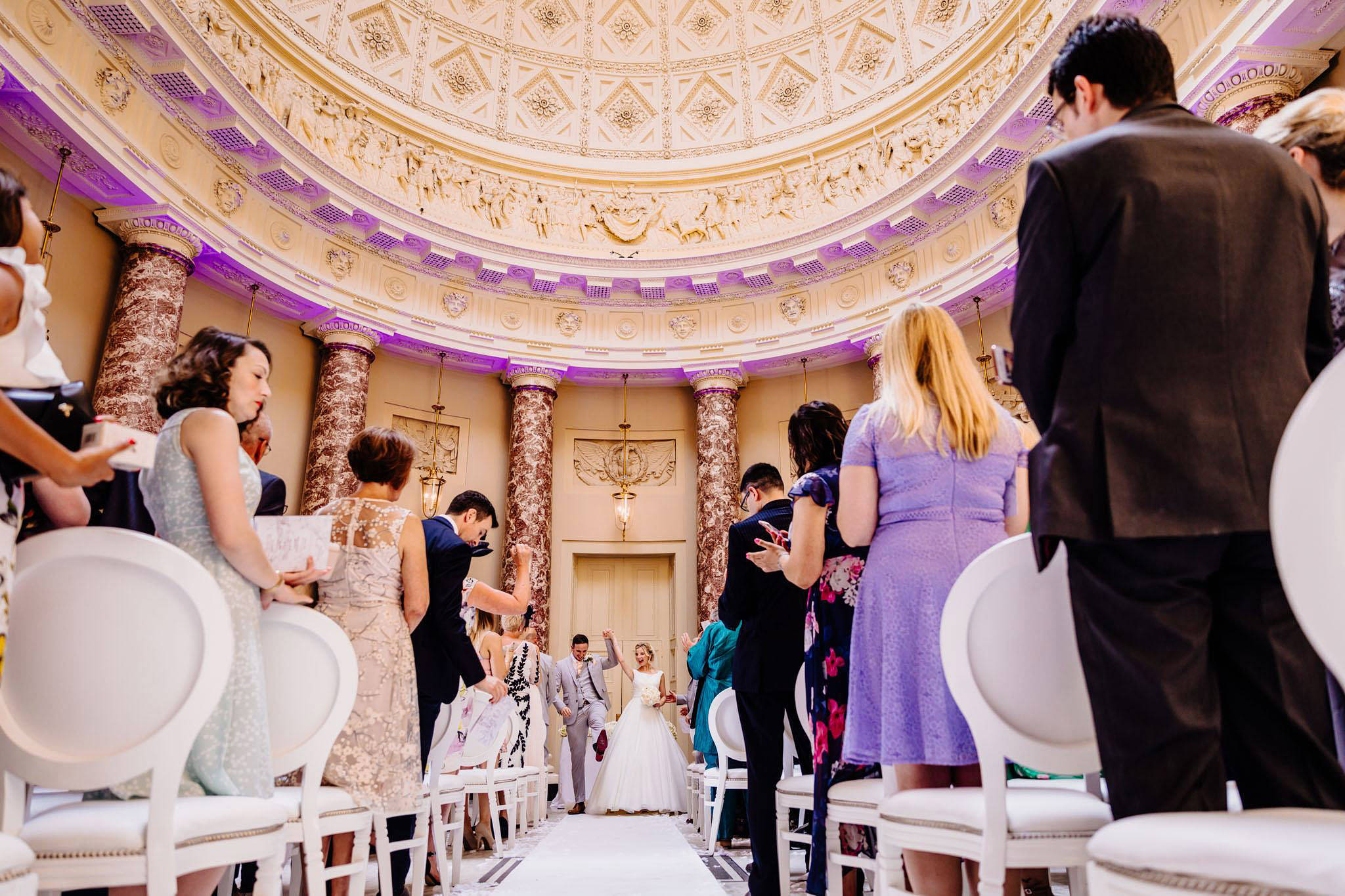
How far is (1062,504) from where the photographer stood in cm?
144

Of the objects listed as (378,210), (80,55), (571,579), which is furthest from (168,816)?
(571,579)

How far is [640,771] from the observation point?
9.67 metres

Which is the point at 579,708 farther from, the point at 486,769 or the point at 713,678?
the point at 486,769

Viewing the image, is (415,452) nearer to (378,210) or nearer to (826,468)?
(826,468)

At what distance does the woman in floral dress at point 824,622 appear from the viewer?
2857 millimetres

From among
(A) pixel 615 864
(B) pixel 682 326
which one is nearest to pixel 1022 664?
(A) pixel 615 864

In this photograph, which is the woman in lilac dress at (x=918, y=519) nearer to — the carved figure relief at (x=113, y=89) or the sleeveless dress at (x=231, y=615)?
the sleeveless dress at (x=231, y=615)

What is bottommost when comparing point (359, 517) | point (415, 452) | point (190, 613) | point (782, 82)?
point (190, 613)

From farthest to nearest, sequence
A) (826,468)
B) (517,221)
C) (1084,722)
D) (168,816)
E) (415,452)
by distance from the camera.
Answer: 1. (517,221)
2. (415,452)
3. (826,468)
4. (1084,722)
5. (168,816)

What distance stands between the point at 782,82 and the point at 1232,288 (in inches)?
599

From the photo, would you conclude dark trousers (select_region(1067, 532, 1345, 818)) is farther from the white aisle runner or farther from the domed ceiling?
the domed ceiling

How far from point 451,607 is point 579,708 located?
7.28m

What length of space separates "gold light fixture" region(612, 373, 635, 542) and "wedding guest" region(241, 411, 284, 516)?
422 inches

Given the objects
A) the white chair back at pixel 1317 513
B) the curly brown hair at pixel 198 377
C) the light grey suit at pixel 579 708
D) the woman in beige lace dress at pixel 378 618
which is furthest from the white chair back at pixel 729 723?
the light grey suit at pixel 579 708
